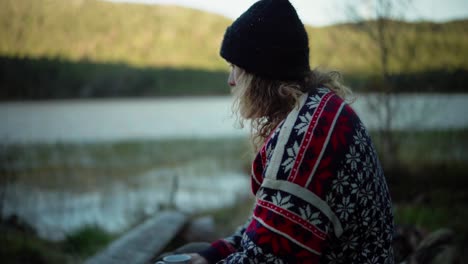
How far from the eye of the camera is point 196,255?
1.78 metres

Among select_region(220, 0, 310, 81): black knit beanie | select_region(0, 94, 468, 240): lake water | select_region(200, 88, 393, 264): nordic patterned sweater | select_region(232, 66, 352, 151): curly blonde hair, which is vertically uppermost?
select_region(220, 0, 310, 81): black knit beanie

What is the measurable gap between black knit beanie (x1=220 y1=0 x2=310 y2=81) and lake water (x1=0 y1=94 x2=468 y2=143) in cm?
35

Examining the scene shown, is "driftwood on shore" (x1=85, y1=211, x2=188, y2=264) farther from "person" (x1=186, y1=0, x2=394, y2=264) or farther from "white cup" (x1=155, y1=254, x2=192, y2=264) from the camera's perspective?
"person" (x1=186, y1=0, x2=394, y2=264)

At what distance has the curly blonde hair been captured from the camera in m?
1.51

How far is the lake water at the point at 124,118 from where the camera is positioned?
6520 mm

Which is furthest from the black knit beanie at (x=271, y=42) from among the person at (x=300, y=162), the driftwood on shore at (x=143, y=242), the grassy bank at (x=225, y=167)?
the driftwood on shore at (x=143, y=242)

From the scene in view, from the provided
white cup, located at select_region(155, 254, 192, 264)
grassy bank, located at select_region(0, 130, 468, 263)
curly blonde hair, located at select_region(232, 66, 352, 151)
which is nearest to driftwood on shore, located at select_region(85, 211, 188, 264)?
grassy bank, located at select_region(0, 130, 468, 263)

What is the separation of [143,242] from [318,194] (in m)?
2.24

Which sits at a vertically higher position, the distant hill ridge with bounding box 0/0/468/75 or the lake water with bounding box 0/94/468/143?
the distant hill ridge with bounding box 0/0/468/75

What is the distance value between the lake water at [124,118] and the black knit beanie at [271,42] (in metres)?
0.35

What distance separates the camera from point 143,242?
3.18 metres

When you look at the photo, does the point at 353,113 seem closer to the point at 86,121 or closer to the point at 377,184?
the point at 377,184

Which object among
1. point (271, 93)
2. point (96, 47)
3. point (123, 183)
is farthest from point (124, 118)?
point (271, 93)

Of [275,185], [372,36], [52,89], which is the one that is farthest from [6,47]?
[275,185]
